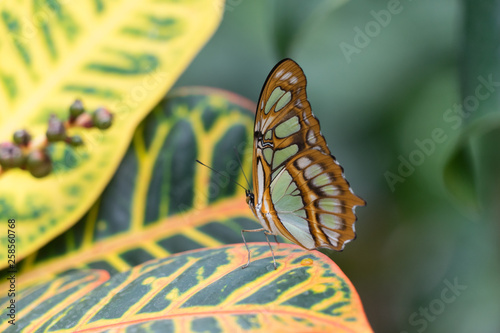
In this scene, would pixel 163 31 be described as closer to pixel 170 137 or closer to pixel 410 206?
pixel 170 137

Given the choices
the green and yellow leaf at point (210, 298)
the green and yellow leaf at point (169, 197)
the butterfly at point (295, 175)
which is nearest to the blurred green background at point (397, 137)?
the green and yellow leaf at point (169, 197)

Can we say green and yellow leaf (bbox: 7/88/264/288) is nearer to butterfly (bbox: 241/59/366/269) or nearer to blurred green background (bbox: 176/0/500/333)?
butterfly (bbox: 241/59/366/269)

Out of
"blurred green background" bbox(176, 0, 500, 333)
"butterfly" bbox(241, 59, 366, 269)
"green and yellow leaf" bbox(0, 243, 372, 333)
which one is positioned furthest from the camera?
"blurred green background" bbox(176, 0, 500, 333)

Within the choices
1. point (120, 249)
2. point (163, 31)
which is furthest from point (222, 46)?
point (120, 249)

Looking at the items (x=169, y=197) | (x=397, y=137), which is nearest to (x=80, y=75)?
(x=169, y=197)

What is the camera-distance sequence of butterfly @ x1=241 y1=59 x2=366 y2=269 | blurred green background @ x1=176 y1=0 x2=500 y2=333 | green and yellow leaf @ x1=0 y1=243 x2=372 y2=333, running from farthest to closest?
blurred green background @ x1=176 y1=0 x2=500 y2=333 < butterfly @ x1=241 y1=59 x2=366 y2=269 < green and yellow leaf @ x1=0 y1=243 x2=372 y2=333

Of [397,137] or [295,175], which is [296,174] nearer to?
[295,175]

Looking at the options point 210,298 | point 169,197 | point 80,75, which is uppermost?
point 80,75

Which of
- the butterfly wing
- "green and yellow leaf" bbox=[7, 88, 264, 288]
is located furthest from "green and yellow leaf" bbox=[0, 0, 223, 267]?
the butterfly wing

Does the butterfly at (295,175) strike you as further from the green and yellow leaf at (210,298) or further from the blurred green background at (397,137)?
the blurred green background at (397,137)
